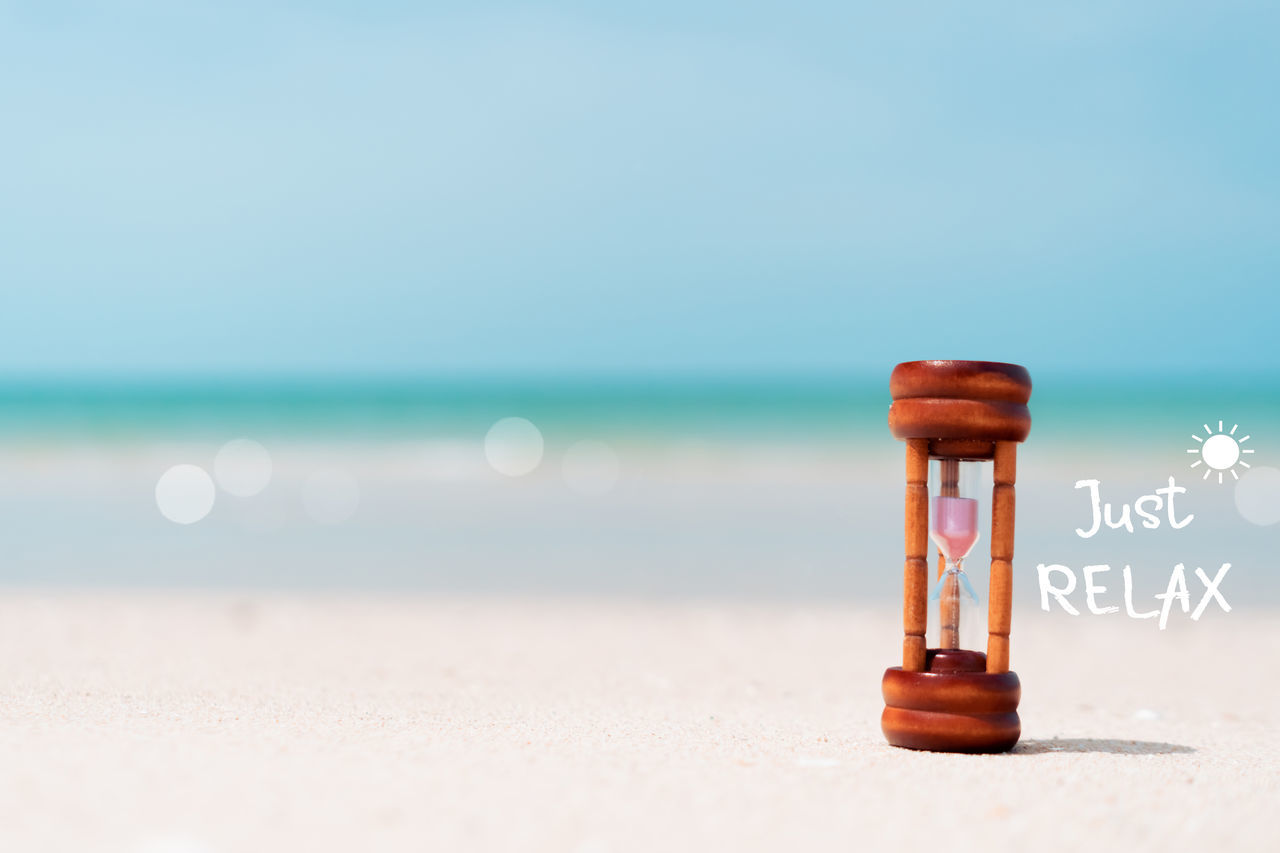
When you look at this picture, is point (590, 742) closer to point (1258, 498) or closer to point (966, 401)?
point (966, 401)

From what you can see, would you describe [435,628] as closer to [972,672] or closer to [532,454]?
[972,672]

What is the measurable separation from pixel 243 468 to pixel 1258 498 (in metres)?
14.6

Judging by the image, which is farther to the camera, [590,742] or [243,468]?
[243,468]

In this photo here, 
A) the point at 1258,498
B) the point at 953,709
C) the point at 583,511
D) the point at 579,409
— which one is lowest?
the point at 953,709

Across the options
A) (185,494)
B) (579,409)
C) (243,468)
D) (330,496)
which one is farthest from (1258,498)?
(579,409)

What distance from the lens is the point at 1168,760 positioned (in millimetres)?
3873

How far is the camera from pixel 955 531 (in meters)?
3.72

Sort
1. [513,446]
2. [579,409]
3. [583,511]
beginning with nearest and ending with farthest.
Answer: [583,511]
[513,446]
[579,409]

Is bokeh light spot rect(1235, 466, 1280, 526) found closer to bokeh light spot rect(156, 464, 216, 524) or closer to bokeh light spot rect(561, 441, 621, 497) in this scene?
bokeh light spot rect(561, 441, 621, 497)

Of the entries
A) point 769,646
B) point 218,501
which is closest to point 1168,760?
point 769,646

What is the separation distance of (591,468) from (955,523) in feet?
60.3

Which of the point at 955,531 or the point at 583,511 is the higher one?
the point at 583,511

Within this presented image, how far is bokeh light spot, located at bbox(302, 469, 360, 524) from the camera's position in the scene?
44.0 ft

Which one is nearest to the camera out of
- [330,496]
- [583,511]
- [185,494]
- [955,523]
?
[955,523]
